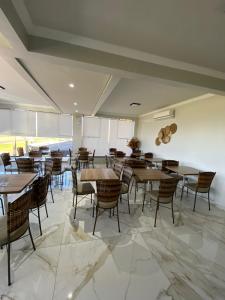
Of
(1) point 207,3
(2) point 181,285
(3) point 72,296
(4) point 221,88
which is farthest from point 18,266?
(4) point 221,88

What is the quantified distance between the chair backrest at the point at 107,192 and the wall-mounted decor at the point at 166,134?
385 centimetres

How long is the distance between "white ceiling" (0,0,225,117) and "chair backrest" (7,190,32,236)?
173 centimetres

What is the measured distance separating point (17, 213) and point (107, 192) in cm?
117

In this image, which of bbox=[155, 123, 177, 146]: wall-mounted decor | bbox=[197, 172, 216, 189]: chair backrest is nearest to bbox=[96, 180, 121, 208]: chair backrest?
bbox=[197, 172, 216, 189]: chair backrest

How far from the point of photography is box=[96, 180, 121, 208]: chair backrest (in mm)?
2333

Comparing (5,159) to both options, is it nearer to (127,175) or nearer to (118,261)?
(127,175)

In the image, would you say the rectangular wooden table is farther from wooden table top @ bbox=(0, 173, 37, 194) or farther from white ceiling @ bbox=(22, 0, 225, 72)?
white ceiling @ bbox=(22, 0, 225, 72)

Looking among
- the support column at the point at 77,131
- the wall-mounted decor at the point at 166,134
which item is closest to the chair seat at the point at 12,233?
the wall-mounted decor at the point at 166,134

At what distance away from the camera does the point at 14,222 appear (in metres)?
1.64

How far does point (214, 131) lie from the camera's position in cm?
392

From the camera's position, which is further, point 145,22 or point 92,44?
point 92,44

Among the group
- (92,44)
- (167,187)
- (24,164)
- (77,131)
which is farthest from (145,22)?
(77,131)

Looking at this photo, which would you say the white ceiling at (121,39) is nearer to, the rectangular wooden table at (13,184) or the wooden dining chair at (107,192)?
the wooden dining chair at (107,192)

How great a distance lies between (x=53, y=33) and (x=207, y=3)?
1.66 meters
